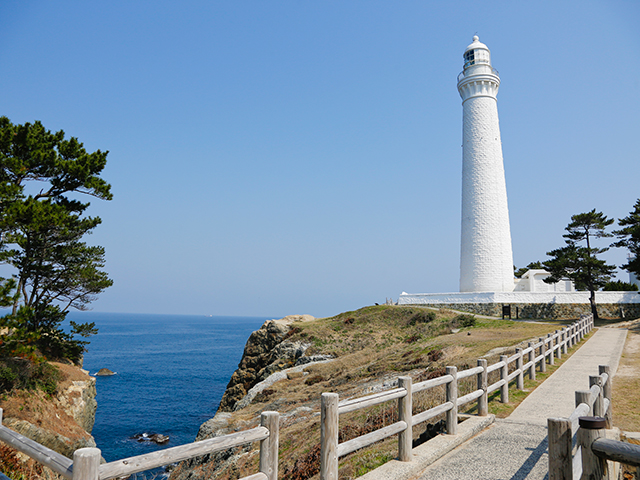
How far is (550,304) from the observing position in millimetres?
40406

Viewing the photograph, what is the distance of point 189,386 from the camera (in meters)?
51.4

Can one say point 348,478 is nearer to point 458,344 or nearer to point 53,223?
point 458,344

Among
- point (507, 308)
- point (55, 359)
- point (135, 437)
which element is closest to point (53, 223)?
point (55, 359)

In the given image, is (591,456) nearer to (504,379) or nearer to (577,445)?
(577,445)

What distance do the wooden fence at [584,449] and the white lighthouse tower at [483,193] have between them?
38.5 meters

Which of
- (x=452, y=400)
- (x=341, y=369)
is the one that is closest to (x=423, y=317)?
(x=341, y=369)

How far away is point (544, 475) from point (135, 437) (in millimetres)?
31644

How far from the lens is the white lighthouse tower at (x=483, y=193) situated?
135ft

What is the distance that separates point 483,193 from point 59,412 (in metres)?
36.9

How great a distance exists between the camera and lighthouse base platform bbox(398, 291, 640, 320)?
39041mm

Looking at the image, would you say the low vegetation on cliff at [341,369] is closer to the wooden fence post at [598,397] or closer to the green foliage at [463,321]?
the green foliage at [463,321]

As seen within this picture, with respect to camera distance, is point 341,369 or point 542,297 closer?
point 341,369

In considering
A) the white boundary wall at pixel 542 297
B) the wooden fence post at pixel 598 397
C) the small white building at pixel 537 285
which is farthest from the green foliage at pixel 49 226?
the small white building at pixel 537 285

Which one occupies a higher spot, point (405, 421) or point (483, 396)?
point (405, 421)
